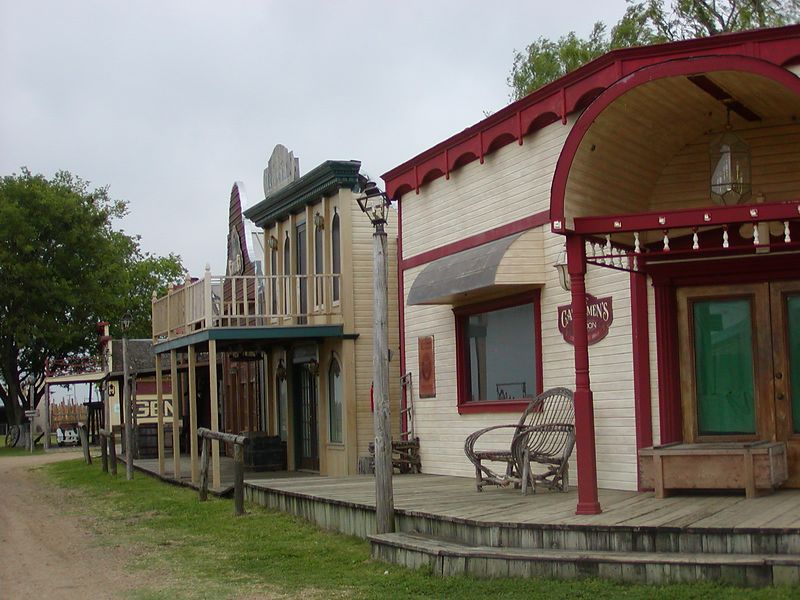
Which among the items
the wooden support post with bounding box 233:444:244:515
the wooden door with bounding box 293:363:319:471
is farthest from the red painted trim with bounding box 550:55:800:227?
the wooden door with bounding box 293:363:319:471

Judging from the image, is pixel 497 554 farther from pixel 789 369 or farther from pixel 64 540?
pixel 64 540

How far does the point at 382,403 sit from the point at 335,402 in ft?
28.5

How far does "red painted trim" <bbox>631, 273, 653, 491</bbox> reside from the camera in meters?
10.8

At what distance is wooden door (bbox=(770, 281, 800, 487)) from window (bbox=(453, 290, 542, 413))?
10.1 ft

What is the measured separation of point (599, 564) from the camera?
311 inches

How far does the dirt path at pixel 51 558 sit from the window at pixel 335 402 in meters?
4.59

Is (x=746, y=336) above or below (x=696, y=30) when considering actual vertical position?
below

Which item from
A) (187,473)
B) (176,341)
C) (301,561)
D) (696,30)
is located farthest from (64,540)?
(696,30)

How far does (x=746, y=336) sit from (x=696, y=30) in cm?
2514

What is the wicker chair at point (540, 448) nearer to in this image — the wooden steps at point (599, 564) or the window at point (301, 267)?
the wooden steps at point (599, 564)

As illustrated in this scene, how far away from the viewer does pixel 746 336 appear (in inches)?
413

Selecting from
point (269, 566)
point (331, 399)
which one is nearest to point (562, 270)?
point (269, 566)

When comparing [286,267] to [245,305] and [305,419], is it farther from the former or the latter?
[245,305]

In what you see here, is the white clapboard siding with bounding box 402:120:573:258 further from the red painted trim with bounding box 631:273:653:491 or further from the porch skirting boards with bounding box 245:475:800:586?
the porch skirting boards with bounding box 245:475:800:586
